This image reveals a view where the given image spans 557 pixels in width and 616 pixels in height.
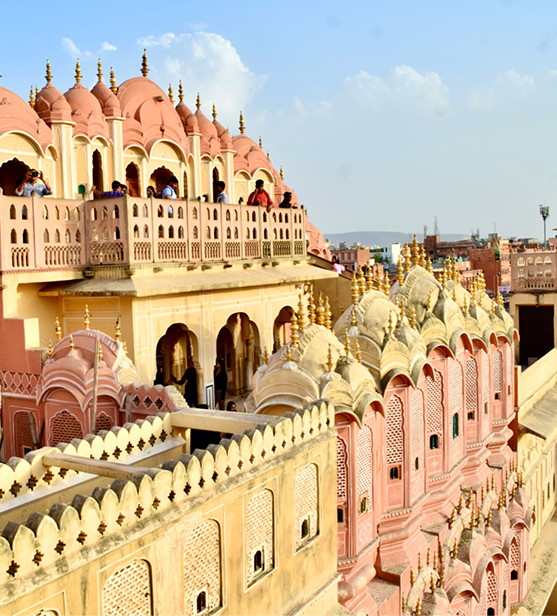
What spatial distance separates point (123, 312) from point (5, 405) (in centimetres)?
236

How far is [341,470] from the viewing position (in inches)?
349

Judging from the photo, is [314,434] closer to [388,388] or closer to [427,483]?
[388,388]

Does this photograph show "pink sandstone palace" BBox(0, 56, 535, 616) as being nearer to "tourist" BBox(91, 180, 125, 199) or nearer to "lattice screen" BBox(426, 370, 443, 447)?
"lattice screen" BBox(426, 370, 443, 447)

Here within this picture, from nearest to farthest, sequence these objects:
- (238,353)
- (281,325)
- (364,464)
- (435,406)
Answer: (364,464), (435,406), (238,353), (281,325)

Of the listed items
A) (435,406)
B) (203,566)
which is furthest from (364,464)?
(203,566)

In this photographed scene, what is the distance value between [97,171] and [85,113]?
117cm

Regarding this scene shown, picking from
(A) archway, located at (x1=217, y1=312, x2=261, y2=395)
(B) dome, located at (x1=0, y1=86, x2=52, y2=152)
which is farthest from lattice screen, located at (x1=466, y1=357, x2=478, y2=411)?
(B) dome, located at (x1=0, y1=86, x2=52, y2=152)

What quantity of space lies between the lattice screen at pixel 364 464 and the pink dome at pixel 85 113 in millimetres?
8299

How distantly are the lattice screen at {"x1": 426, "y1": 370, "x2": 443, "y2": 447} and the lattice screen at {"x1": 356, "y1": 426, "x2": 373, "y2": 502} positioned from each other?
237cm

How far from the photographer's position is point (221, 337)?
16.7 metres

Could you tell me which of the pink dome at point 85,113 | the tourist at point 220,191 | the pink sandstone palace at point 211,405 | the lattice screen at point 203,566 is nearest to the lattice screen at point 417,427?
the pink sandstone palace at point 211,405

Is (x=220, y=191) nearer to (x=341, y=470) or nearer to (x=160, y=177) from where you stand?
(x=160, y=177)

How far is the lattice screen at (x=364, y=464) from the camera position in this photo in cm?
909

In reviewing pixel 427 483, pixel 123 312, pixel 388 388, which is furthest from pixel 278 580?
A: pixel 123 312
